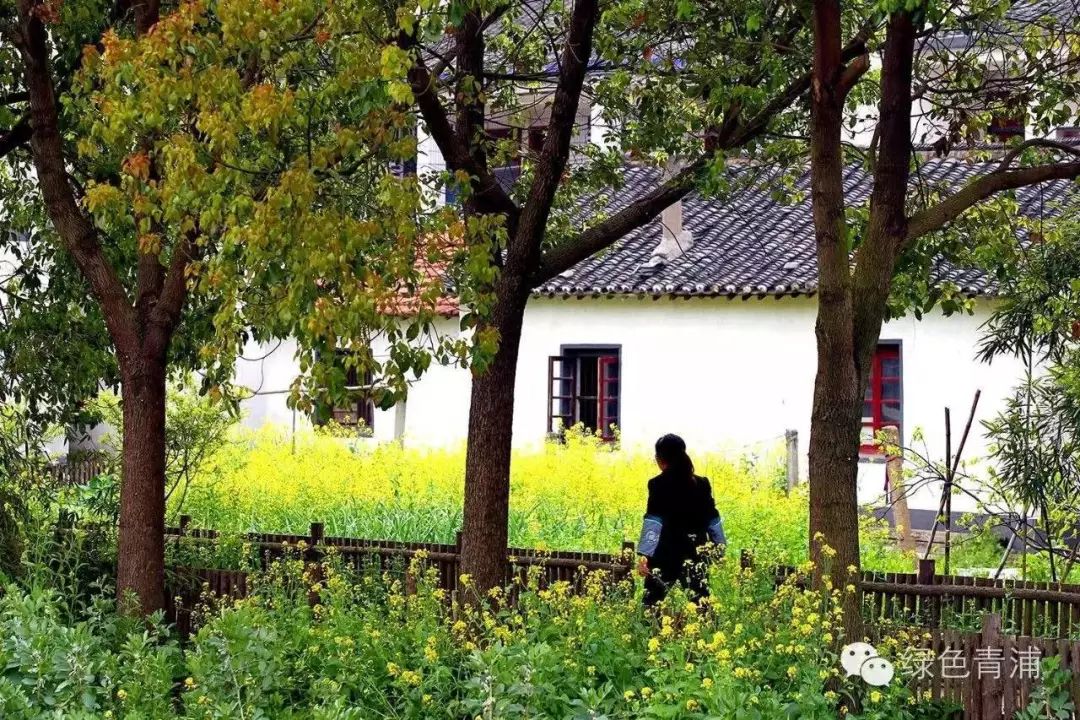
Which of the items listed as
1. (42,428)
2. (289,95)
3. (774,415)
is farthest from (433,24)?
(774,415)

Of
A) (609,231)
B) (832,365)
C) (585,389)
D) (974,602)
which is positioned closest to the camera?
(832,365)

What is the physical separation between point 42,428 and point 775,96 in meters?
6.02

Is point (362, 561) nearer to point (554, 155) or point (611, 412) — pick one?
point (554, 155)

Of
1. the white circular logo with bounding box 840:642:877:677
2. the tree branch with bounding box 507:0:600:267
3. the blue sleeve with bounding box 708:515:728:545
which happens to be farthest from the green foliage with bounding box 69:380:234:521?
the white circular logo with bounding box 840:642:877:677

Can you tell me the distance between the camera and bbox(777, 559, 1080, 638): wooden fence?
31.0ft

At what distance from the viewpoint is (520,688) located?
601cm

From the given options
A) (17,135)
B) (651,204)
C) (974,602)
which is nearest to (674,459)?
(651,204)

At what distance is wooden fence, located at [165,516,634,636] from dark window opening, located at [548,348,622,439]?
1224 centimetres

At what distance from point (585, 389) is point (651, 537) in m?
15.1

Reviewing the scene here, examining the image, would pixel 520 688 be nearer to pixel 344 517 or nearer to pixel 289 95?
pixel 289 95

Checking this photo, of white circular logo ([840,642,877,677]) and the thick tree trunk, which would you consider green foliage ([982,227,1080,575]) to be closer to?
the thick tree trunk

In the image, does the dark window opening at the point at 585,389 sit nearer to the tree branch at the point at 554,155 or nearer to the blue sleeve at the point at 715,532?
the blue sleeve at the point at 715,532

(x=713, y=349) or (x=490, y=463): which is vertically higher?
(x=713, y=349)

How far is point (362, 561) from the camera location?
1145 centimetres
